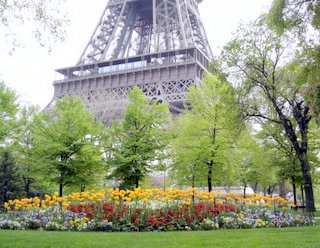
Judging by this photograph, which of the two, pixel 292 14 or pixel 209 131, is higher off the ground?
pixel 292 14

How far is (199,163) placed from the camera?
2044 cm

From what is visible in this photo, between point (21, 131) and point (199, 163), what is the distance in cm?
1349

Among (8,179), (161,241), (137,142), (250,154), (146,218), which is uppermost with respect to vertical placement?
(137,142)

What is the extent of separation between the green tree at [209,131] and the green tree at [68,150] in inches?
212

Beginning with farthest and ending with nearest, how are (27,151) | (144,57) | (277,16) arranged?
1. (144,57)
2. (27,151)
3. (277,16)

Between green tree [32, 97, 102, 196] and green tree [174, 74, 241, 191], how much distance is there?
5392 millimetres

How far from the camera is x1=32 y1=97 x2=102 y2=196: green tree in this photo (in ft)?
67.2

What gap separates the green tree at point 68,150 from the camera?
67.2 feet

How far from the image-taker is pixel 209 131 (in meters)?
20.7

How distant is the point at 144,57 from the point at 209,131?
105 feet

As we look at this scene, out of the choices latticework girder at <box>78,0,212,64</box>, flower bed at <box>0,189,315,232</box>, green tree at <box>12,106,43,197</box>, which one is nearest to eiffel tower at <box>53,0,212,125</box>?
latticework girder at <box>78,0,212,64</box>

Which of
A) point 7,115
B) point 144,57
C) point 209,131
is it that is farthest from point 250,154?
point 144,57

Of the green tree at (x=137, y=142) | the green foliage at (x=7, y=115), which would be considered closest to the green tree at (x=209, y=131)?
the green tree at (x=137, y=142)

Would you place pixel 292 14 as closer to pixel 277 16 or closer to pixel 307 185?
pixel 277 16
